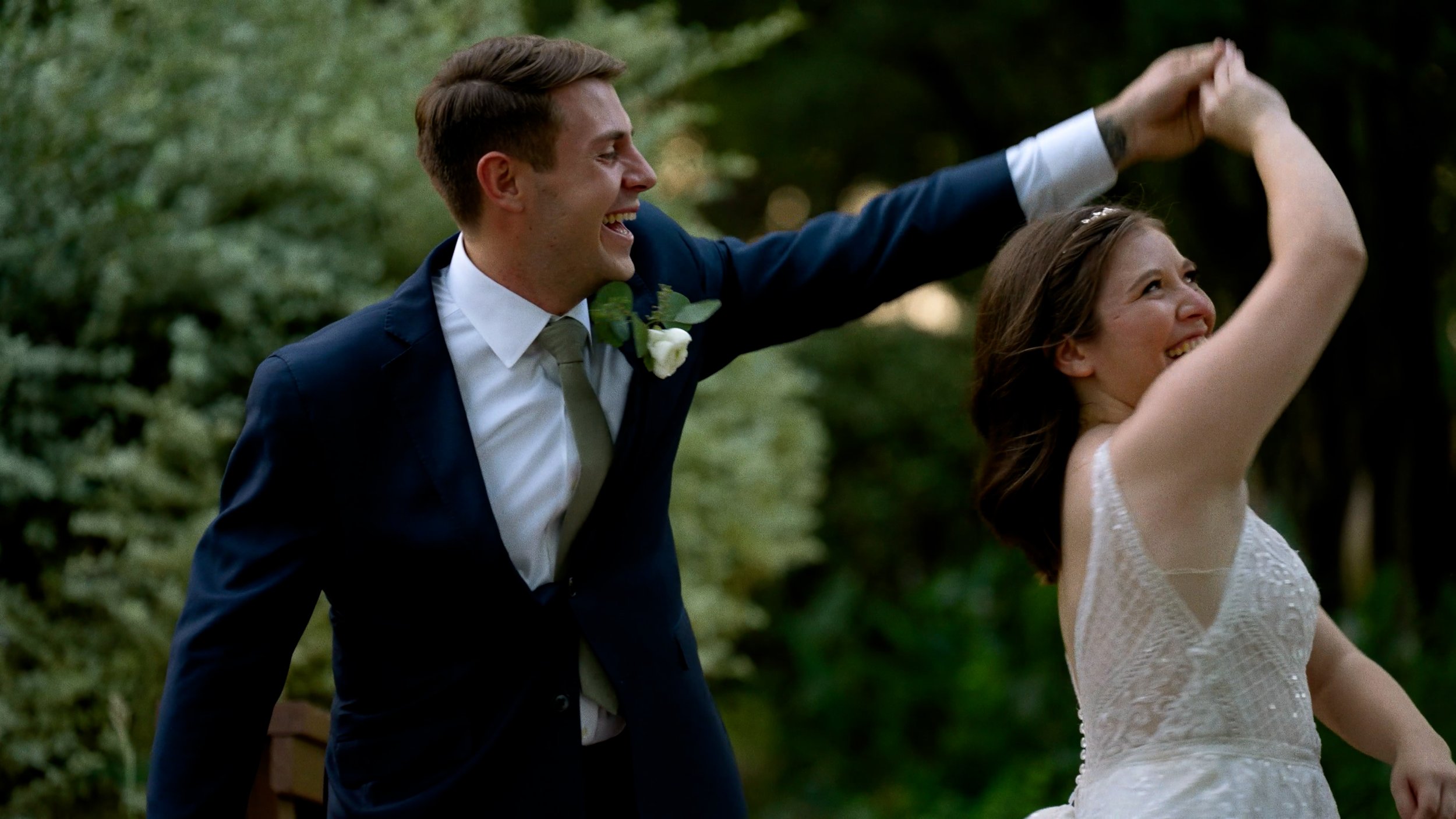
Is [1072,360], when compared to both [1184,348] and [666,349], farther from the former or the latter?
[666,349]

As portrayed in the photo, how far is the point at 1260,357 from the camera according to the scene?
1.82 m

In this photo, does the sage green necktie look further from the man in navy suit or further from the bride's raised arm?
the bride's raised arm

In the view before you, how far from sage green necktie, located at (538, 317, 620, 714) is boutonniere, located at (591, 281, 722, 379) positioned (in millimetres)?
51

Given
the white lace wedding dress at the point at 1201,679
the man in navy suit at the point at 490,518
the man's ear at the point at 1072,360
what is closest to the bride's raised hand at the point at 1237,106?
the man in navy suit at the point at 490,518

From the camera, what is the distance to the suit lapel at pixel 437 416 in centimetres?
Result: 222

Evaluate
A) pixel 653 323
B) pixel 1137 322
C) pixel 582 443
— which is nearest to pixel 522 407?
pixel 582 443

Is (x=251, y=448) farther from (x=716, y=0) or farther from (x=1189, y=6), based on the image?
(x=716, y=0)

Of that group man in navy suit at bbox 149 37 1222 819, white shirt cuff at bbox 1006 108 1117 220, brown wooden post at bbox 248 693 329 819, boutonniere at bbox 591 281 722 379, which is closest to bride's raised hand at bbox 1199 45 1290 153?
man in navy suit at bbox 149 37 1222 819

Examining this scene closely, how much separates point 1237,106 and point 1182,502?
2.13ft

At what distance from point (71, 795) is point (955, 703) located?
327cm

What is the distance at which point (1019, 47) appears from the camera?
9.11m

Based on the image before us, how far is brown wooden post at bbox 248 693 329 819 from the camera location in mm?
2768

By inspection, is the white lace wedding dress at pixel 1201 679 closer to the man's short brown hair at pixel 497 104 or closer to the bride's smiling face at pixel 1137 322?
the bride's smiling face at pixel 1137 322

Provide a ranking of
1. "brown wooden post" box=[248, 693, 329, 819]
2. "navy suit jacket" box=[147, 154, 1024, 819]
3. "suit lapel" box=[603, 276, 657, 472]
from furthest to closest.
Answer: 1. "brown wooden post" box=[248, 693, 329, 819]
2. "suit lapel" box=[603, 276, 657, 472]
3. "navy suit jacket" box=[147, 154, 1024, 819]
